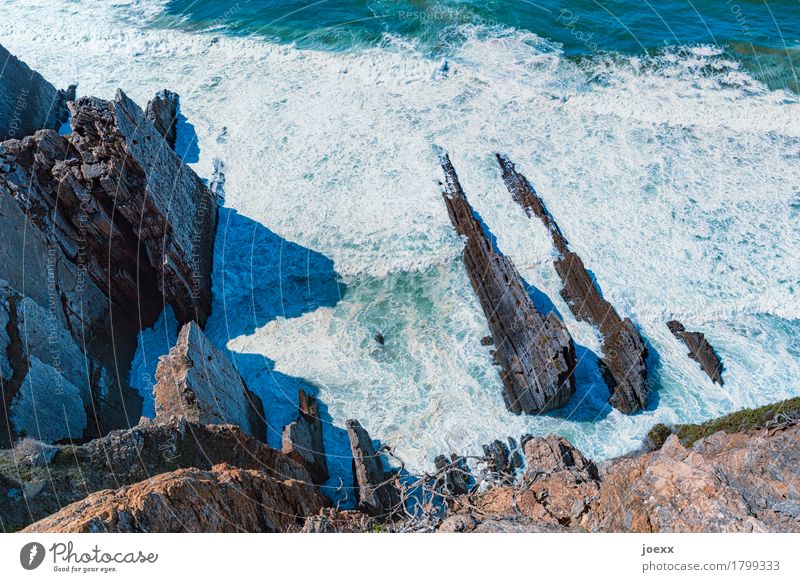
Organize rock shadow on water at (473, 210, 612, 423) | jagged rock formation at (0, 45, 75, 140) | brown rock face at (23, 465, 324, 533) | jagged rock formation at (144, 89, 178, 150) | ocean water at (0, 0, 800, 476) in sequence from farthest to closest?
1. jagged rock formation at (144, 89, 178, 150)
2. jagged rock formation at (0, 45, 75, 140)
3. ocean water at (0, 0, 800, 476)
4. rock shadow on water at (473, 210, 612, 423)
5. brown rock face at (23, 465, 324, 533)

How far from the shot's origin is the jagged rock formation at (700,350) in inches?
733

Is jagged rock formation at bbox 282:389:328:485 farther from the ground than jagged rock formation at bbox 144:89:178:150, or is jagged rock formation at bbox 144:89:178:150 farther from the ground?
jagged rock formation at bbox 144:89:178:150

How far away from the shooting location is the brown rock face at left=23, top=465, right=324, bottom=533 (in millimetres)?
8297

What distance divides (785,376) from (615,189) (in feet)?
32.4

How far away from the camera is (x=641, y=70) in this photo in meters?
31.2

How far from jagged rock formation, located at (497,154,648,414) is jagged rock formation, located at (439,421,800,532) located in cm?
686

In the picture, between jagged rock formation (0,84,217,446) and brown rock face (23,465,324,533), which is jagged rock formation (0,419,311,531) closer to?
brown rock face (23,465,324,533)

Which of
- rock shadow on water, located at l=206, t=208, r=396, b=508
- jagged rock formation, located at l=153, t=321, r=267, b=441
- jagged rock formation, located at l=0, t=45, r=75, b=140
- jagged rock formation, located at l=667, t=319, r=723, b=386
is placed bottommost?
jagged rock formation, located at l=667, t=319, r=723, b=386

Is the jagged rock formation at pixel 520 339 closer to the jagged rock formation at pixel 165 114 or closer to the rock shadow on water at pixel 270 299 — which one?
the rock shadow on water at pixel 270 299

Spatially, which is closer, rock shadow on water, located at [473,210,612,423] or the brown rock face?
the brown rock face

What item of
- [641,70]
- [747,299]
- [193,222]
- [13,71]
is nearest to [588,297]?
[747,299]
